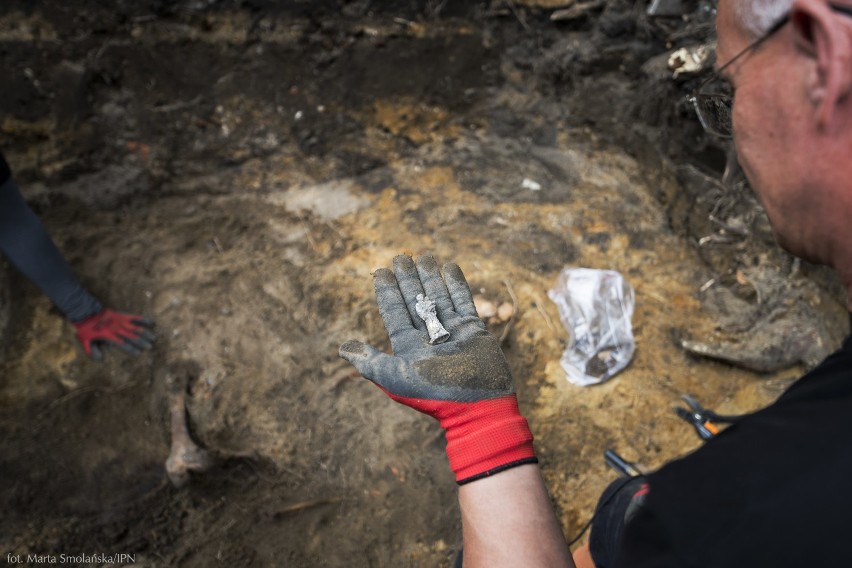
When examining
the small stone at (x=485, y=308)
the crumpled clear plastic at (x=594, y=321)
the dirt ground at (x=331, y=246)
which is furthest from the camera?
the small stone at (x=485, y=308)

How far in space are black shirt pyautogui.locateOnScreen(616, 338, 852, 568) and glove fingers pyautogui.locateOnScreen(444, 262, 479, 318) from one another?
2.68 feet

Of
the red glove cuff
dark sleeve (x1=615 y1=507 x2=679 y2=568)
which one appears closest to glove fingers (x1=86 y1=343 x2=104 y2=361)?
the red glove cuff

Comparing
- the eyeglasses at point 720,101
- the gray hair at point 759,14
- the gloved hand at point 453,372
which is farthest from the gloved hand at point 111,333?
the gray hair at point 759,14

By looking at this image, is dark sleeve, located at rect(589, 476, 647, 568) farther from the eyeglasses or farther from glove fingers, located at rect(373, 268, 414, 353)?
the eyeglasses

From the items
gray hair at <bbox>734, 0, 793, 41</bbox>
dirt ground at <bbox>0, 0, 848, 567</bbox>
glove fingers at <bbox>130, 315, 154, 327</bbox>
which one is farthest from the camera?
glove fingers at <bbox>130, 315, 154, 327</bbox>

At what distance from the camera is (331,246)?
3094 millimetres

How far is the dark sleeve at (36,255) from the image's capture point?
7.43ft

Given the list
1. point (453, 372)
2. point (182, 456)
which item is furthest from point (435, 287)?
point (182, 456)

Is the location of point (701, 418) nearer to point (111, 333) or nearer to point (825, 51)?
point (825, 51)

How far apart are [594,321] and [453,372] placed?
1.42 m

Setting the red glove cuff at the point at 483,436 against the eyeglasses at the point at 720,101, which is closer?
the eyeglasses at the point at 720,101

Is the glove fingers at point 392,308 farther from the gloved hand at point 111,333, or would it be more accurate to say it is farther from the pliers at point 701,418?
the gloved hand at point 111,333

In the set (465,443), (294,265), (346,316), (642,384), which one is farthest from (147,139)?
(642,384)

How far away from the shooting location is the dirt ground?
2178 millimetres
